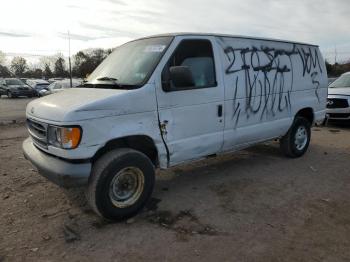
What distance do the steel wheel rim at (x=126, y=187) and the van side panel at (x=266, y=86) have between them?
1679 millimetres

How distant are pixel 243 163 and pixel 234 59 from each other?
2.21m

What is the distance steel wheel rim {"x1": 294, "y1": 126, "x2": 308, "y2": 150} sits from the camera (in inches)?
295

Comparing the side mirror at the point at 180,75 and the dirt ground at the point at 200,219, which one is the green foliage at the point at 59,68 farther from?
the side mirror at the point at 180,75

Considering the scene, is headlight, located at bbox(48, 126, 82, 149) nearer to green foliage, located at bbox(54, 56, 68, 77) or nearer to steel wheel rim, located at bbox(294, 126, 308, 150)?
steel wheel rim, located at bbox(294, 126, 308, 150)

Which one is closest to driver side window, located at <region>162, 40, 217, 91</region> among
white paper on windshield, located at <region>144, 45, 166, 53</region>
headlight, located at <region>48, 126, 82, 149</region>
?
white paper on windshield, located at <region>144, 45, 166, 53</region>

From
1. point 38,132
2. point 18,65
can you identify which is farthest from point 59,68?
point 38,132

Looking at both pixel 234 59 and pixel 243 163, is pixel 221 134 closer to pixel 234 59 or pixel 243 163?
pixel 234 59

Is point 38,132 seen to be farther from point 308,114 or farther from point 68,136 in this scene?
point 308,114

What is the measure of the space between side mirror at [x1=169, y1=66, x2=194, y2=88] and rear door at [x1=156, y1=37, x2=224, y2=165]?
6 cm

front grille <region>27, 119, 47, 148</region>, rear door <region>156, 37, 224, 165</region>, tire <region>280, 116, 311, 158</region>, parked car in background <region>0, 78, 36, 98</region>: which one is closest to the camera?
front grille <region>27, 119, 47, 148</region>

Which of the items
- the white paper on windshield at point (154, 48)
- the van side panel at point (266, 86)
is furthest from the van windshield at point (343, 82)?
the white paper on windshield at point (154, 48)

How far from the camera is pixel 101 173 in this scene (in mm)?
4211

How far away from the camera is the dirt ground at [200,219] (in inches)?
151

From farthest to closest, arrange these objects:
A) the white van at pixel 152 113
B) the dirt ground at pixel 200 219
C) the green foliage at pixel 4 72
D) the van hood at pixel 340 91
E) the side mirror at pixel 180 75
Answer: the green foliage at pixel 4 72, the van hood at pixel 340 91, the side mirror at pixel 180 75, the white van at pixel 152 113, the dirt ground at pixel 200 219
